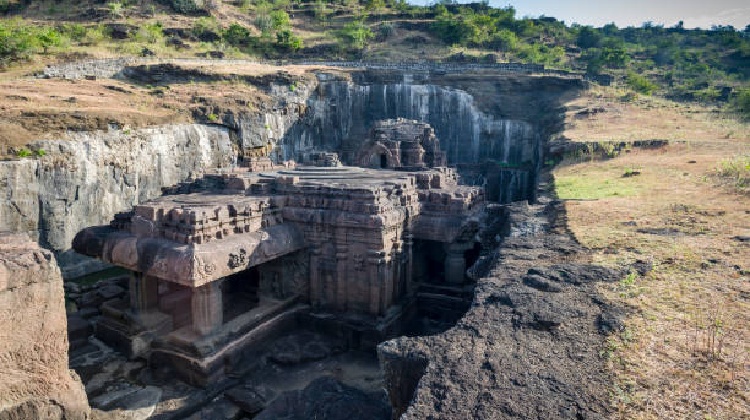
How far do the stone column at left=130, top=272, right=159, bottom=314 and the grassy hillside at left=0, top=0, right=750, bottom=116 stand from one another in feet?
60.4

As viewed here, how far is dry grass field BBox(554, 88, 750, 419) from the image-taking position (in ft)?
15.6

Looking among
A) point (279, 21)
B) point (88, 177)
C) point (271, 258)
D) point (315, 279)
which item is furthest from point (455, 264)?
point (279, 21)

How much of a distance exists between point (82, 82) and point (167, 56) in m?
10.2

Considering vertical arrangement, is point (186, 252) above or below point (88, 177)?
below

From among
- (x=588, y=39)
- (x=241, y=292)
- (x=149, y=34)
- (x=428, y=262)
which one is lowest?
(x=241, y=292)

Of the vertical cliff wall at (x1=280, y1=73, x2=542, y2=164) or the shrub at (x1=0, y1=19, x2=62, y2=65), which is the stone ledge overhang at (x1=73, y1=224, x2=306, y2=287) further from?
the vertical cliff wall at (x1=280, y1=73, x2=542, y2=164)

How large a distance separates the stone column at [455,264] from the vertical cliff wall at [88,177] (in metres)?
7.28

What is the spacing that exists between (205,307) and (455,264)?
6.29m

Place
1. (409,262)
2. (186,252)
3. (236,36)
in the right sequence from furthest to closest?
(236,36) < (409,262) < (186,252)

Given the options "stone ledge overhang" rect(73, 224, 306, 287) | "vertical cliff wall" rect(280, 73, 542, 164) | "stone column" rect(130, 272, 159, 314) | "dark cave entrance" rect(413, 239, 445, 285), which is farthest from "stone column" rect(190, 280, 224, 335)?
"vertical cliff wall" rect(280, 73, 542, 164)

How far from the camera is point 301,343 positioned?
11.2m

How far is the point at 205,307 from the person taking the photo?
990 centimetres

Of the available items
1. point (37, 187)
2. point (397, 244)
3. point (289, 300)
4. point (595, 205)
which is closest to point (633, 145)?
point (595, 205)

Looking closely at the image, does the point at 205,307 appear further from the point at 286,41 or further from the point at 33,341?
the point at 286,41
